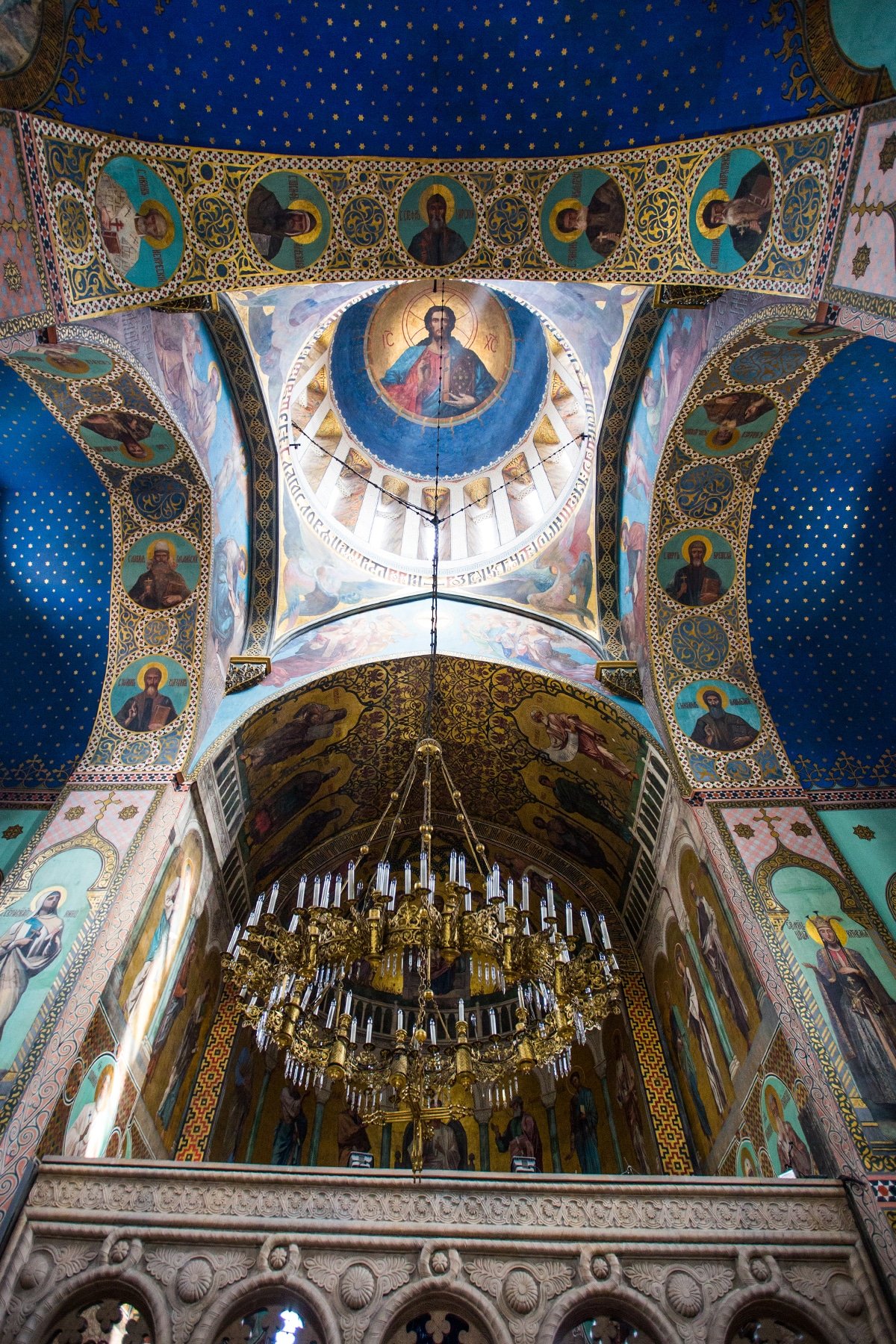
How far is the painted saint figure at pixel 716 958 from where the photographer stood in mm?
7801

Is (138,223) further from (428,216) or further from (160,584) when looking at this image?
(160,584)

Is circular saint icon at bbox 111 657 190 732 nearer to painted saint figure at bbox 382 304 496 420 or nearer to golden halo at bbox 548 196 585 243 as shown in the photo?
golden halo at bbox 548 196 585 243

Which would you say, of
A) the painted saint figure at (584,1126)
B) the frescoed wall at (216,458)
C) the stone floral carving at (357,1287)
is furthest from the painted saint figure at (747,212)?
the painted saint figure at (584,1126)

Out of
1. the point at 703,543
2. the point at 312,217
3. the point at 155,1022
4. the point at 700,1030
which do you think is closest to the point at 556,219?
the point at 312,217

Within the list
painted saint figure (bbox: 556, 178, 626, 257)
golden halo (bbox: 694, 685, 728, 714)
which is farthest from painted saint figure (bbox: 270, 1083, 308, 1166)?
painted saint figure (bbox: 556, 178, 626, 257)

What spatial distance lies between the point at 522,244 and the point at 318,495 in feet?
19.2

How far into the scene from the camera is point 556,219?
20.3 ft

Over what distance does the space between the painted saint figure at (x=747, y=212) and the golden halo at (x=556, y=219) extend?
2.94ft

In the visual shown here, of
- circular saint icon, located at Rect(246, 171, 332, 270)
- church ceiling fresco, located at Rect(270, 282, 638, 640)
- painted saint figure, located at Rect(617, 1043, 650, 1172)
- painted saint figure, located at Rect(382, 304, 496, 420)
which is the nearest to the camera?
circular saint icon, located at Rect(246, 171, 332, 270)

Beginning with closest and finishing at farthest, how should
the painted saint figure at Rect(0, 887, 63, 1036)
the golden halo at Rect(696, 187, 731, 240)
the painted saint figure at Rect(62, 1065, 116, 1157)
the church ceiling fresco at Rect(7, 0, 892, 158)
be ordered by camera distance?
1. the church ceiling fresco at Rect(7, 0, 892, 158)
2. the golden halo at Rect(696, 187, 731, 240)
3. the painted saint figure at Rect(62, 1065, 116, 1157)
4. the painted saint figure at Rect(0, 887, 63, 1036)

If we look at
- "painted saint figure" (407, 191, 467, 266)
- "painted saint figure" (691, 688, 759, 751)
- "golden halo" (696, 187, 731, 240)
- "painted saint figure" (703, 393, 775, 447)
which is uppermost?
"painted saint figure" (703, 393, 775, 447)

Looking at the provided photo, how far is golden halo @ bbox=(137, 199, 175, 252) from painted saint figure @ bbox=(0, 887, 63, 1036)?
536 centimetres

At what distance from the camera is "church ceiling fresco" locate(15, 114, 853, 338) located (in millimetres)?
5504

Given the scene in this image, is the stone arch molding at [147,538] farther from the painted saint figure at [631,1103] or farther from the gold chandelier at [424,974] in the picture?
the painted saint figure at [631,1103]
